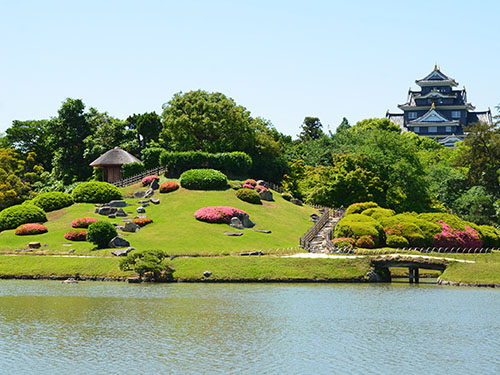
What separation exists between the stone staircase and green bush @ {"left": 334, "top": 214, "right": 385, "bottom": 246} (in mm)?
1695

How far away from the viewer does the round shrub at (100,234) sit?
194ft

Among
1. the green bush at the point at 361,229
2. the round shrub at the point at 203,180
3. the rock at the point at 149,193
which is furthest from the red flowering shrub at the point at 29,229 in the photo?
the green bush at the point at 361,229

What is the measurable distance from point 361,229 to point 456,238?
1001 cm

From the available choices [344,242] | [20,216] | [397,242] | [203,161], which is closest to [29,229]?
[20,216]

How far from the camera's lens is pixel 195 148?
91.7 m

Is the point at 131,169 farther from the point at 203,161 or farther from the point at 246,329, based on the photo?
the point at 246,329

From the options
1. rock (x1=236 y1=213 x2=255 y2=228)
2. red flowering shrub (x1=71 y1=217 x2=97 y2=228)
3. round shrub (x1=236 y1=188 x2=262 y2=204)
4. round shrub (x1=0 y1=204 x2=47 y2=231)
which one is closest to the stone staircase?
rock (x1=236 y1=213 x2=255 y2=228)

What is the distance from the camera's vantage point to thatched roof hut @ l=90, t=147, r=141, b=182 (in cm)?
8981

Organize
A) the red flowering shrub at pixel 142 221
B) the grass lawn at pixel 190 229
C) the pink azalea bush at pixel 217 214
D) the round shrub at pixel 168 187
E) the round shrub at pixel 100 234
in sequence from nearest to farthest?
the round shrub at pixel 100 234 → the grass lawn at pixel 190 229 → the red flowering shrub at pixel 142 221 → the pink azalea bush at pixel 217 214 → the round shrub at pixel 168 187

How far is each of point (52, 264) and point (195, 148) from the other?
40.8 m

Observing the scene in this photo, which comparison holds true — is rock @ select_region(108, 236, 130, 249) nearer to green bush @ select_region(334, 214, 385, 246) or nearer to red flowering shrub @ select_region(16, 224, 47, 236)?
red flowering shrub @ select_region(16, 224, 47, 236)

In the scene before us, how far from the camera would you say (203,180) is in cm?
8094

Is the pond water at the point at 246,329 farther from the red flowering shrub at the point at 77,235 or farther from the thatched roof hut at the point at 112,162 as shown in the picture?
the thatched roof hut at the point at 112,162

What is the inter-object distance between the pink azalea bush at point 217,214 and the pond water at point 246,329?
21.7 metres
